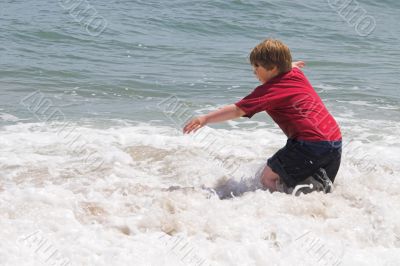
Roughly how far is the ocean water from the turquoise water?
2.0 inches

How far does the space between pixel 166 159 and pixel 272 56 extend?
1410 millimetres

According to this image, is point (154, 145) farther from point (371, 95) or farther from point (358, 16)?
point (358, 16)

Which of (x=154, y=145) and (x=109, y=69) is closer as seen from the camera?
(x=154, y=145)

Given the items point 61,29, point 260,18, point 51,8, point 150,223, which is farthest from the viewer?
point 260,18

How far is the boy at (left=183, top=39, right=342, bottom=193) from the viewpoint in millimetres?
4191

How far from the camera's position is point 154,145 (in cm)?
567

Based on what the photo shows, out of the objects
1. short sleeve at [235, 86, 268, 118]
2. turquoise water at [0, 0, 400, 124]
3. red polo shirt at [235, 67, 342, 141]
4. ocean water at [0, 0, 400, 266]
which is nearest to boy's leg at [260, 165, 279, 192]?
ocean water at [0, 0, 400, 266]

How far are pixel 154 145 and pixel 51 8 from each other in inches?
431

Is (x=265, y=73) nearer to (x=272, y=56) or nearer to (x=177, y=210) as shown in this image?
(x=272, y=56)

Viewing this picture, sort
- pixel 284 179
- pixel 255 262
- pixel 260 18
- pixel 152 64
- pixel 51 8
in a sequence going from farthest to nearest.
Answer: pixel 260 18
pixel 51 8
pixel 152 64
pixel 284 179
pixel 255 262

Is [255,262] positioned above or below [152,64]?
above

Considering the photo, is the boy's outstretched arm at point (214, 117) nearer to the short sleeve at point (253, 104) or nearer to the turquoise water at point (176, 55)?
the short sleeve at point (253, 104)

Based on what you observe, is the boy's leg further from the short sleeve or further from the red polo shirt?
the short sleeve

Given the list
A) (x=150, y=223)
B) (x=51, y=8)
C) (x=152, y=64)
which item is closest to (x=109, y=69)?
(x=152, y=64)
